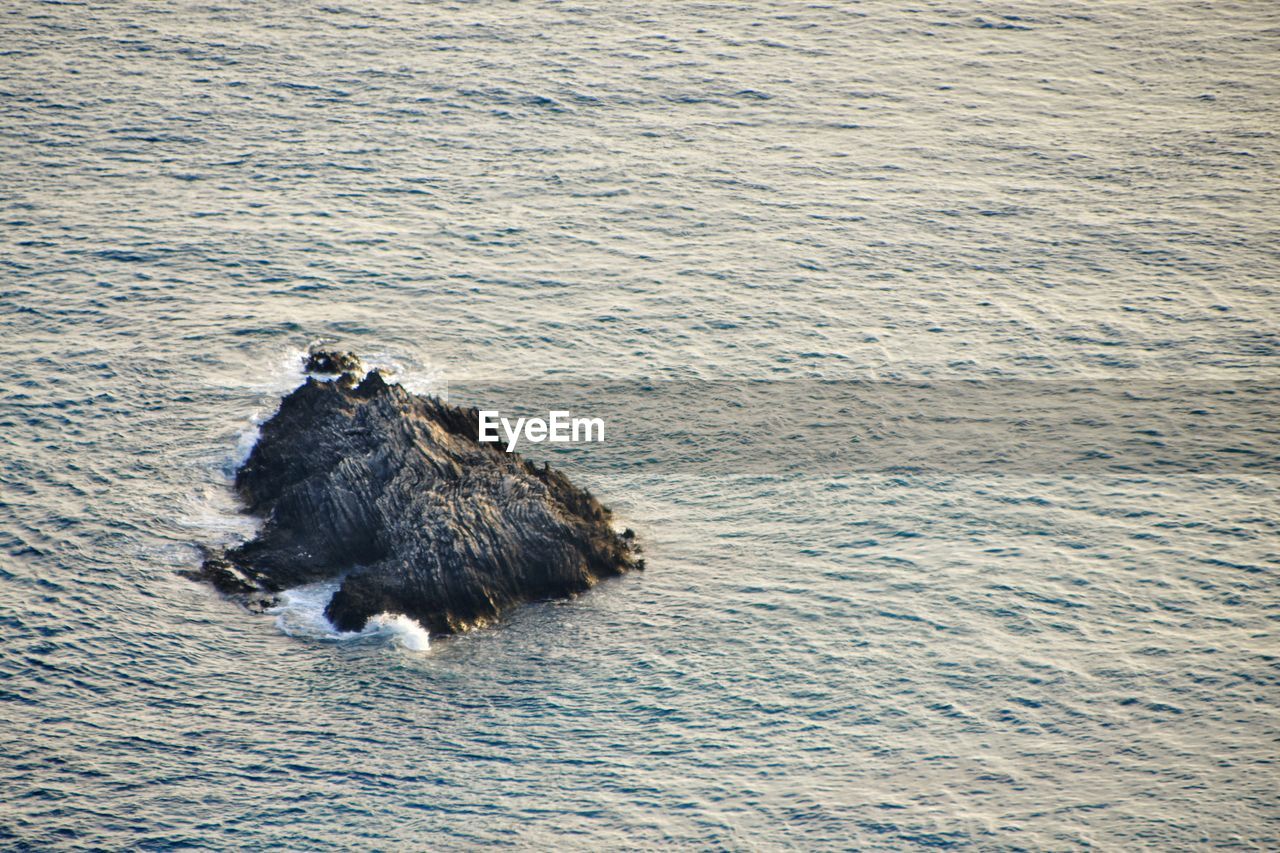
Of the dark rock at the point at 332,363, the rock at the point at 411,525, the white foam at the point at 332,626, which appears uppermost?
the dark rock at the point at 332,363

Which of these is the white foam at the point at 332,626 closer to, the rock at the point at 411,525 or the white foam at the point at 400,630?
the white foam at the point at 400,630

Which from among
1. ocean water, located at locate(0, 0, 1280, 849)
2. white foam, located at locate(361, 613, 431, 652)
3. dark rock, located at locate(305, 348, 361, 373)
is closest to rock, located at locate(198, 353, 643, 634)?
white foam, located at locate(361, 613, 431, 652)

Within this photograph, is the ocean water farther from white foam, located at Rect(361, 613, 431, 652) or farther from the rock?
the rock

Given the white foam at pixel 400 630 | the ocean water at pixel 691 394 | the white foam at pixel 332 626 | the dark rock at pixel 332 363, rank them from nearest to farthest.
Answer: the ocean water at pixel 691 394
the white foam at pixel 400 630
the white foam at pixel 332 626
the dark rock at pixel 332 363

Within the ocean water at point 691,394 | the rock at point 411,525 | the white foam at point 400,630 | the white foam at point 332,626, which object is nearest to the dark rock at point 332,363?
the ocean water at point 691,394

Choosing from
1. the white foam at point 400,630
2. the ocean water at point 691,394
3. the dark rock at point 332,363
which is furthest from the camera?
the dark rock at point 332,363

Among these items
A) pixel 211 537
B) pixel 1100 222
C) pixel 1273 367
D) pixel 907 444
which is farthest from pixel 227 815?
pixel 1100 222

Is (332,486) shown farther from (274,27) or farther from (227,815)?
(274,27)
